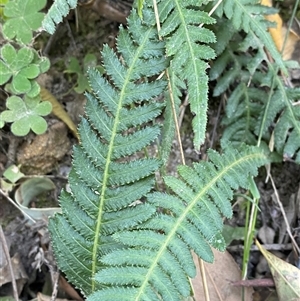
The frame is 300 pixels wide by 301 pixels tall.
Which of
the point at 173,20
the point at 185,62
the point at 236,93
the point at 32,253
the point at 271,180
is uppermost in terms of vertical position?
the point at 173,20

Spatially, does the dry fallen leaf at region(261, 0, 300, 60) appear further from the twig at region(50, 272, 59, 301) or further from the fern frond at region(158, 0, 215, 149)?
the twig at region(50, 272, 59, 301)

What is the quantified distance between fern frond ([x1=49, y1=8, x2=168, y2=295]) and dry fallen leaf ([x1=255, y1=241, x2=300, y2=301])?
633mm

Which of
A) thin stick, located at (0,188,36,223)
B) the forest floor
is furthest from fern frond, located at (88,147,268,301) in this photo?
thin stick, located at (0,188,36,223)

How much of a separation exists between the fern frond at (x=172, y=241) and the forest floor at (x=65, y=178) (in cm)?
44

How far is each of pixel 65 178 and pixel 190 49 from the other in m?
0.93

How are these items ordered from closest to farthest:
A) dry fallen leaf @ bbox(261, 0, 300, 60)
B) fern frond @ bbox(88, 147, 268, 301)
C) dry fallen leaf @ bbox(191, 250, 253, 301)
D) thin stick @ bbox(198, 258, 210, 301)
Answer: fern frond @ bbox(88, 147, 268, 301) < thin stick @ bbox(198, 258, 210, 301) < dry fallen leaf @ bbox(191, 250, 253, 301) < dry fallen leaf @ bbox(261, 0, 300, 60)

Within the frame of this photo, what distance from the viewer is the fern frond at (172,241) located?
1.66m

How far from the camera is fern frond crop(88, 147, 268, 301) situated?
1661 millimetres

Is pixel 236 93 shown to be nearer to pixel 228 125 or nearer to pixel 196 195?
pixel 228 125

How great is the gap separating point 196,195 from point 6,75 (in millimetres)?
958

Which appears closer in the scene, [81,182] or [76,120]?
[81,182]

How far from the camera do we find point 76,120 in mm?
2375

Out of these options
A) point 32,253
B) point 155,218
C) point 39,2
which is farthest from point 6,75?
point 155,218

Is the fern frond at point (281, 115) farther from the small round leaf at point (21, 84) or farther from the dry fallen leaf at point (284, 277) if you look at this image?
the small round leaf at point (21, 84)
